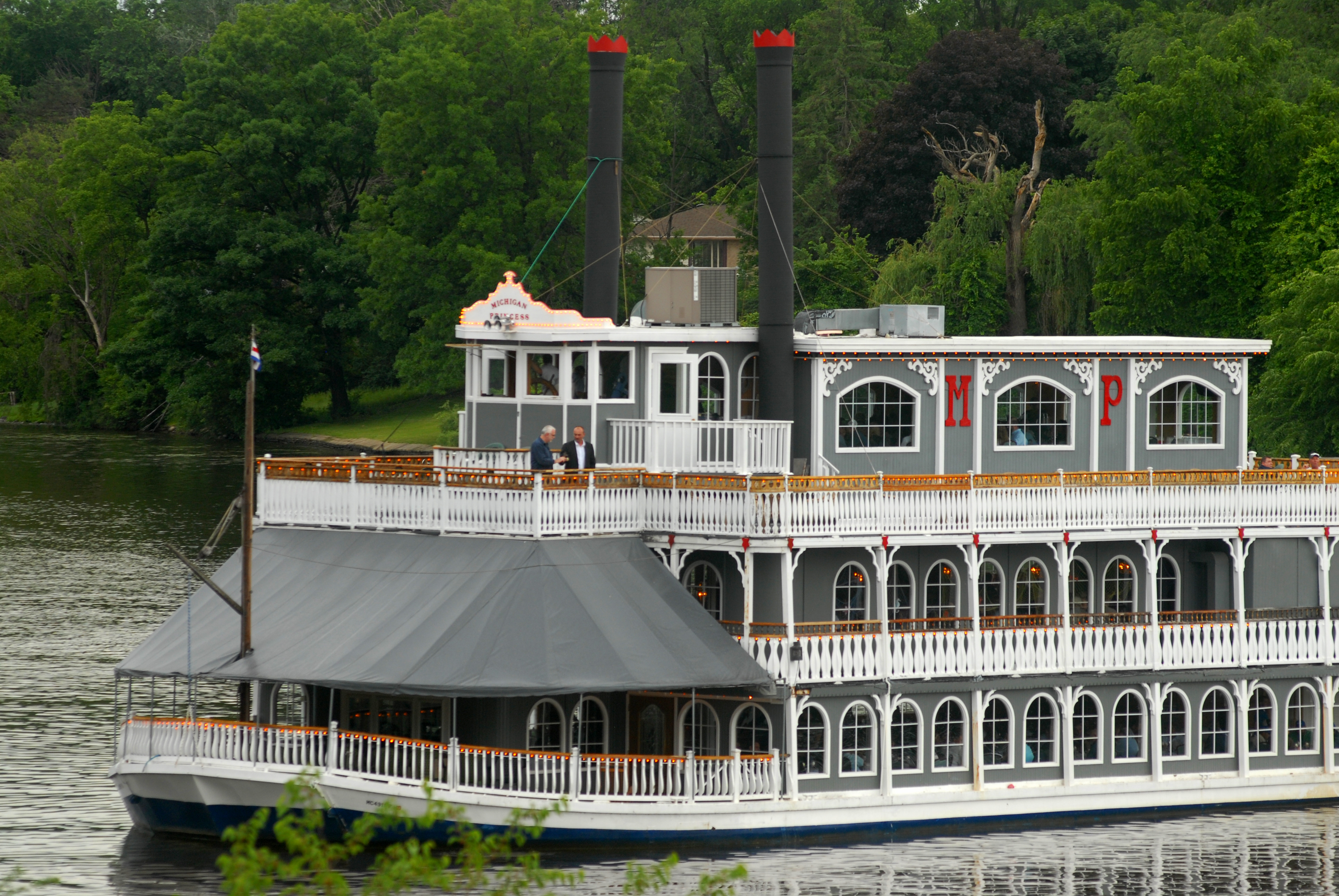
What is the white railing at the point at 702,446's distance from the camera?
34.0 metres

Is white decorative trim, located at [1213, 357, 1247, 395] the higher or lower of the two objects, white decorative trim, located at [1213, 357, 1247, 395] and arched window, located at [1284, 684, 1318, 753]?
the higher

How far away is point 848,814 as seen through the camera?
33156 millimetres

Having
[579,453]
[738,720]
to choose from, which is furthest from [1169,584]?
[579,453]

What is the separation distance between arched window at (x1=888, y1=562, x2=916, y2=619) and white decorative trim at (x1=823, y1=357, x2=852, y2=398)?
10.5 ft

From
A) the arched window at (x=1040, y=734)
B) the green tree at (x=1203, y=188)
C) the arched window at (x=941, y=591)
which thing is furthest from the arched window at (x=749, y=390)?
the green tree at (x=1203, y=188)

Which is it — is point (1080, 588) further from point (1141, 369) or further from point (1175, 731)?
point (1141, 369)

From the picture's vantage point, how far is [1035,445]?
3662 cm

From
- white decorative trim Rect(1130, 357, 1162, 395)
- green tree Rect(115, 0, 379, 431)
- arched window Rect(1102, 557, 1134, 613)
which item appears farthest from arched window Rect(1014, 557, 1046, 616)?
green tree Rect(115, 0, 379, 431)

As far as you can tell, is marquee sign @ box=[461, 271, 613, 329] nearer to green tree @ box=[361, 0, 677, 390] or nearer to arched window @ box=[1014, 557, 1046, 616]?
arched window @ box=[1014, 557, 1046, 616]

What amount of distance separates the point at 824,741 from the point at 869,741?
954 mm

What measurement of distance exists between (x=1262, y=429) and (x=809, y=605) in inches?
1205

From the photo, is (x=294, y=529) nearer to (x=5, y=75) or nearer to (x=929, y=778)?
(x=929, y=778)

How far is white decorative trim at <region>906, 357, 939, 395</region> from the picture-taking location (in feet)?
116

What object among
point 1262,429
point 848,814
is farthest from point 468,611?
point 1262,429
